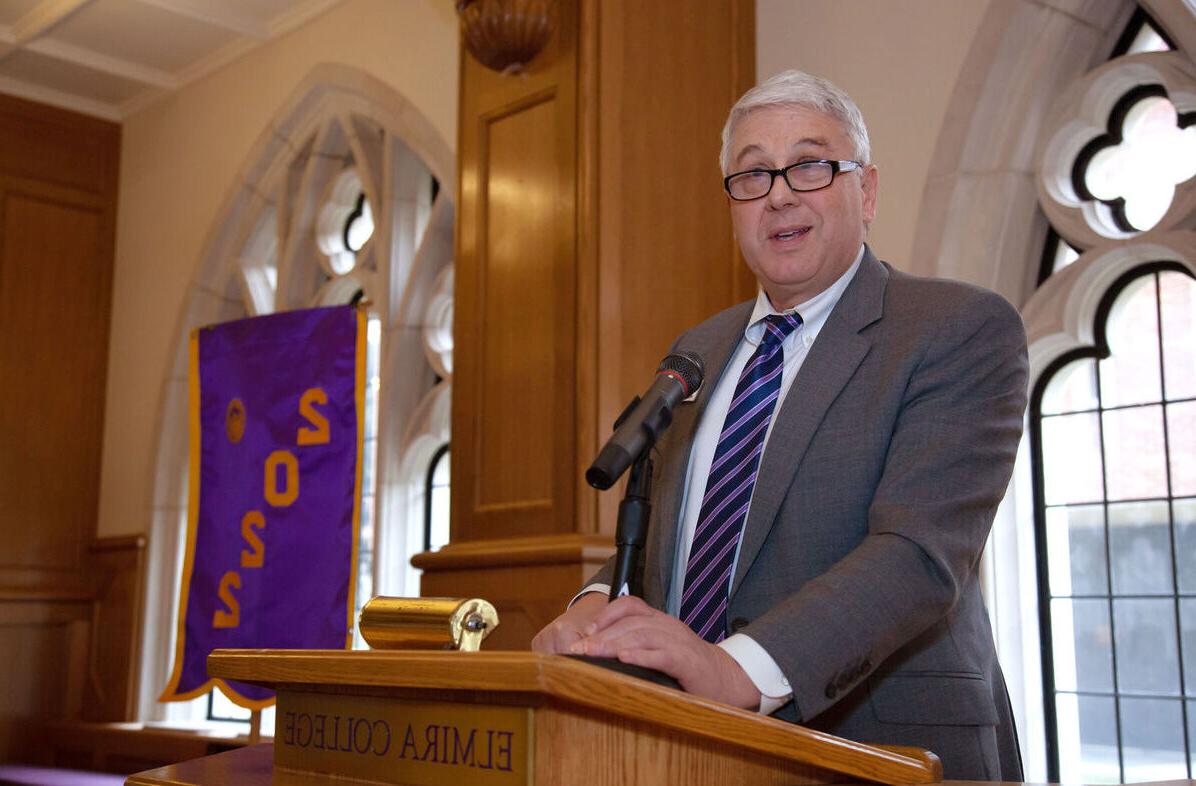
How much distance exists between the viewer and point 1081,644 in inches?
130

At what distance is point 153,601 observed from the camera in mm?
6441

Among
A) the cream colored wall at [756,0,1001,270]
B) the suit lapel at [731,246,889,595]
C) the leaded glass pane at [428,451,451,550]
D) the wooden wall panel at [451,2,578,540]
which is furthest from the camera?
the leaded glass pane at [428,451,451,550]

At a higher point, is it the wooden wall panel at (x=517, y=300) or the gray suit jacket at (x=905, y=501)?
the wooden wall panel at (x=517, y=300)

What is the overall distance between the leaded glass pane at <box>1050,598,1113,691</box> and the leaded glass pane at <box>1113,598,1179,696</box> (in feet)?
0.11

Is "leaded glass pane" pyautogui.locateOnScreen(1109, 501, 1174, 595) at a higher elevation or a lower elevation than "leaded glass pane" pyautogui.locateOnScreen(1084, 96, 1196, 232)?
lower

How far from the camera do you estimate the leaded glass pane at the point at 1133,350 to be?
10.7 feet

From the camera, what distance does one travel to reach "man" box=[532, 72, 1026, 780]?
1.40 metres

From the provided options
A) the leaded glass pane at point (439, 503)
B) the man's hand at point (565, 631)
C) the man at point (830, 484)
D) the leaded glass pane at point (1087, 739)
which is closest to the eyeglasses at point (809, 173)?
the man at point (830, 484)

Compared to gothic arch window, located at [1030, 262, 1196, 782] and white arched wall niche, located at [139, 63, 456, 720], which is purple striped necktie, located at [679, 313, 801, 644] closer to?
gothic arch window, located at [1030, 262, 1196, 782]

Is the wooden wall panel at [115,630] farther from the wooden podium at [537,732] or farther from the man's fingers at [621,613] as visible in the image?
the man's fingers at [621,613]

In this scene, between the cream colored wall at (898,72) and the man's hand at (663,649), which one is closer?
the man's hand at (663,649)

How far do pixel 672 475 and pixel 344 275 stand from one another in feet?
14.1

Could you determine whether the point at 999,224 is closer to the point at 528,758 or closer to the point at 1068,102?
the point at 1068,102

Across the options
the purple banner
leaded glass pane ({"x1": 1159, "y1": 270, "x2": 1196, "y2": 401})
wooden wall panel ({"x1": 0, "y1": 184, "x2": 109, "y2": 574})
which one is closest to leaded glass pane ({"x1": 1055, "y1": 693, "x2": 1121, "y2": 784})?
leaded glass pane ({"x1": 1159, "y1": 270, "x2": 1196, "y2": 401})
